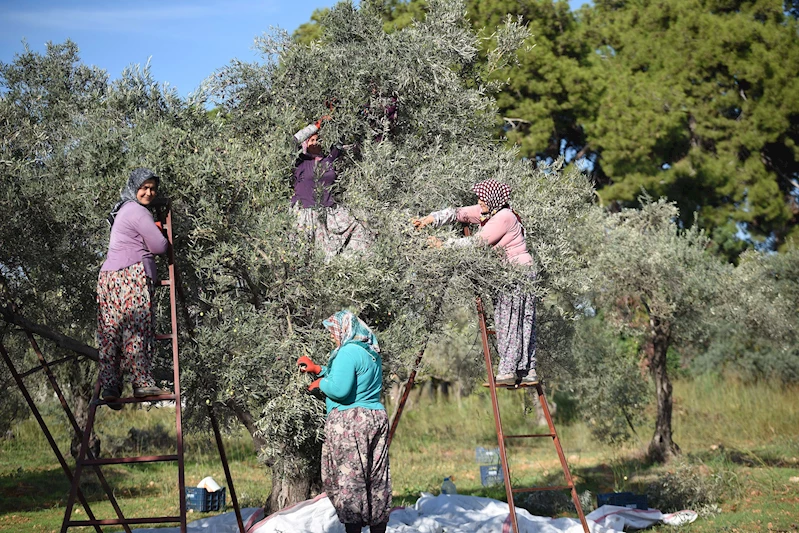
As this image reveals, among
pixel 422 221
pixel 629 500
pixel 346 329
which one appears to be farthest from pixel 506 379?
pixel 629 500

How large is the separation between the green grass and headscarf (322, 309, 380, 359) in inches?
110

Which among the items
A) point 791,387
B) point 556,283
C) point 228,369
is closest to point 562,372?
point 556,283

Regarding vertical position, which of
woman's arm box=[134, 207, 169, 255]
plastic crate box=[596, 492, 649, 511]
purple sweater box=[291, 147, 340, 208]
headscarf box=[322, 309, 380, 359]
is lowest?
plastic crate box=[596, 492, 649, 511]

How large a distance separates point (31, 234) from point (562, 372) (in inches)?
321

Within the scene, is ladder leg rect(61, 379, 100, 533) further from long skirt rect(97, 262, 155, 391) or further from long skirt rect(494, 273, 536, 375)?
long skirt rect(494, 273, 536, 375)

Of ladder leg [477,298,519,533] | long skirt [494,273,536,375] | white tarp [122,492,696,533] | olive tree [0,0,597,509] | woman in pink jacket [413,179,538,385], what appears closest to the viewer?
olive tree [0,0,597,509]

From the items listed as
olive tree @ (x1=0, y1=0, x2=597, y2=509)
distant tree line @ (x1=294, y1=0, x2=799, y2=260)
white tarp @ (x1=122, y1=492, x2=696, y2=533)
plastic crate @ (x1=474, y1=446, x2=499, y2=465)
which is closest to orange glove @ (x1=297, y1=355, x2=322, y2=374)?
olive tree @ (x1=0, y1=0, x2=597, y2=509)

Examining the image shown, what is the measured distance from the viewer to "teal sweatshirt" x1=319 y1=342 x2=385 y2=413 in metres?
6.56

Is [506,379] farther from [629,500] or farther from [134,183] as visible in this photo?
[629,500]

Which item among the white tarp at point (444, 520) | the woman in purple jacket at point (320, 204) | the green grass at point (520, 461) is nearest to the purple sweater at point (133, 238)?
the woman in purple jacket at point (320, 204)

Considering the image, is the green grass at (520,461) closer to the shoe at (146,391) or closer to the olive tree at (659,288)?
the olive tree at (659,288)

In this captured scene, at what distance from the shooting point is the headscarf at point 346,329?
6.63 metres

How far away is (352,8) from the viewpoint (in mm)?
9727

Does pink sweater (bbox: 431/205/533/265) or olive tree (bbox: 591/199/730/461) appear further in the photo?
olive tree (bbox: 591/199/730/461)
